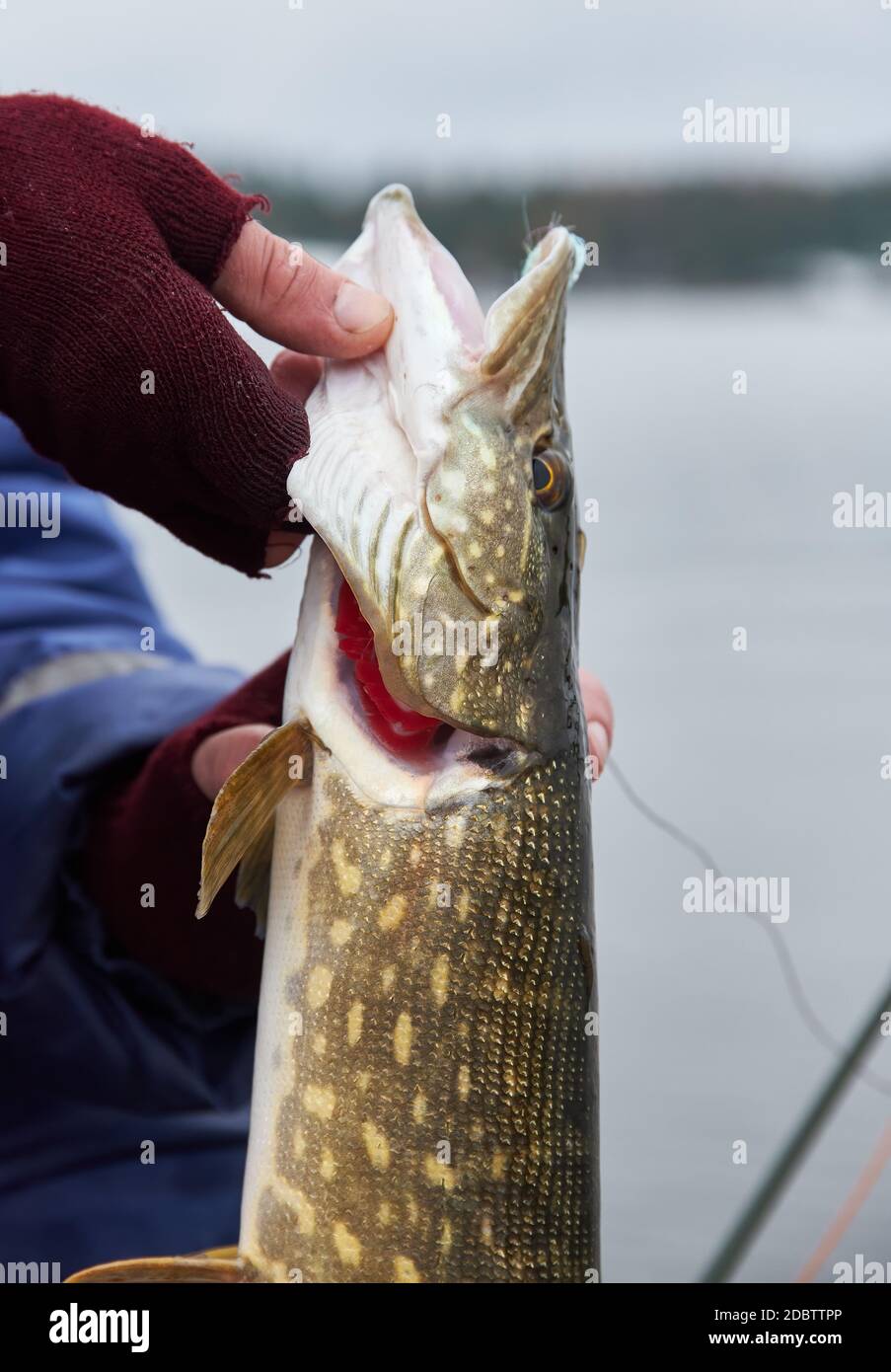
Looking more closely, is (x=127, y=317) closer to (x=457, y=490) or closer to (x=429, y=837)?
(x=457, y=490)

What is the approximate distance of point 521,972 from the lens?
4.16ft

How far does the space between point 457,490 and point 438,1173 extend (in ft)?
1.91

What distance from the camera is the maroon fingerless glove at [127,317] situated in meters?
1.19

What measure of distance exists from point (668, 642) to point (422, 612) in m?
5.12

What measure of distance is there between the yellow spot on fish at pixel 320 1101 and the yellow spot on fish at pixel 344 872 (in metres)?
0.17

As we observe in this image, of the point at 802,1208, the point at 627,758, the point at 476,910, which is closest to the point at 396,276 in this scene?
the point at 476,910

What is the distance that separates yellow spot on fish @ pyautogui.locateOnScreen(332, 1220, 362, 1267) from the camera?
4.12ft

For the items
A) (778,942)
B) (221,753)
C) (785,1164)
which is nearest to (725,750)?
(778,942)

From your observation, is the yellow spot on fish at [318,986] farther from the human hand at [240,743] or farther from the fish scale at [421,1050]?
the human hand at [240,743]

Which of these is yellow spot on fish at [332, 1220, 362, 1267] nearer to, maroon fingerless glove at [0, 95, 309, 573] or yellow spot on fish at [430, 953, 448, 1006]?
yellow spot on fish at [430, 953, 448, 1006]

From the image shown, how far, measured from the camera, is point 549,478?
1.29 meters

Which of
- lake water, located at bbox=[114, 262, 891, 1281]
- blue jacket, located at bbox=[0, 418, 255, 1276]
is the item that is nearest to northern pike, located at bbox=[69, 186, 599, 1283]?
blue jacket, located at bbox=[0, 418, 255, 1276]

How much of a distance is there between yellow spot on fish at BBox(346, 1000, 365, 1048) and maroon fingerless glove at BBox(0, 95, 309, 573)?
443mm
